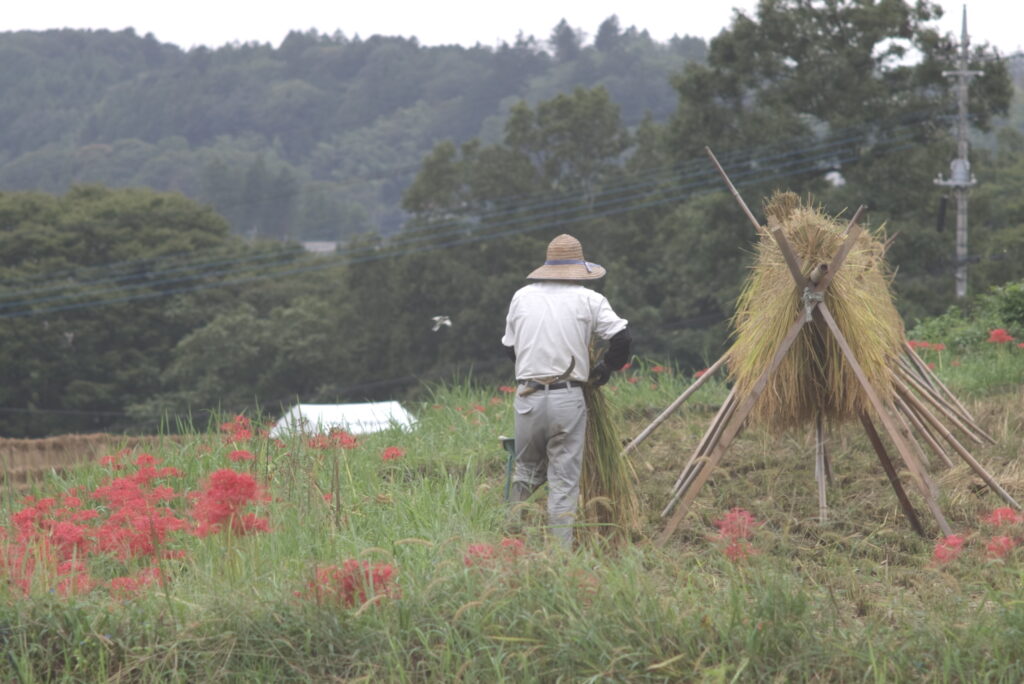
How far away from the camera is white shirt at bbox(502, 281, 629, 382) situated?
23.3 feet

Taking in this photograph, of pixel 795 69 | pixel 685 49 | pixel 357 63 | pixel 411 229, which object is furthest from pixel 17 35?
pixel 795 69

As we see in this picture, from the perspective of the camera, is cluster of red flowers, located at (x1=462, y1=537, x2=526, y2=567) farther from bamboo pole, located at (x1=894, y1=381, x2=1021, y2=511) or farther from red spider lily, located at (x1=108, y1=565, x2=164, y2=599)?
bamboo pole, located at (x1=894, y1=381, x2=1021, y2=511)

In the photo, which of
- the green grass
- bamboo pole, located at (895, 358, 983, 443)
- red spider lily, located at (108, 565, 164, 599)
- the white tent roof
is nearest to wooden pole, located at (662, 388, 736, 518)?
the green grass

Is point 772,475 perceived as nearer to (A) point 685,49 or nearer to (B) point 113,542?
(B) point 113,542

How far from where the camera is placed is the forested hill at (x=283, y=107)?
8162 cm

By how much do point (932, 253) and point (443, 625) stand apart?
25.5 meters

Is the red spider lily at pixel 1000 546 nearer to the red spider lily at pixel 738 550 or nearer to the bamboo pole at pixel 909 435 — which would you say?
the red spider lily at pixel 738 550

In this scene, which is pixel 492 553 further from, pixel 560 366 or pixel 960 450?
pixel 960 450

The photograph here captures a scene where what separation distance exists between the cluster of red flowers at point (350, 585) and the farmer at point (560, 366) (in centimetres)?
168

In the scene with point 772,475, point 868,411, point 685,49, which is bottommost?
point 772,475

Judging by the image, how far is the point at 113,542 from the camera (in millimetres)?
6387

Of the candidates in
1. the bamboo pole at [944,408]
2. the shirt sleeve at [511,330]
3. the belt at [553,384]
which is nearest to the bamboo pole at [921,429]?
the bamboo pole at [944,408]

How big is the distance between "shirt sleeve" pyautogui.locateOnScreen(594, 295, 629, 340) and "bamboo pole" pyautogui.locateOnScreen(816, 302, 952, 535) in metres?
1.14

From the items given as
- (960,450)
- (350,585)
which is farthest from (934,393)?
(350,585)
